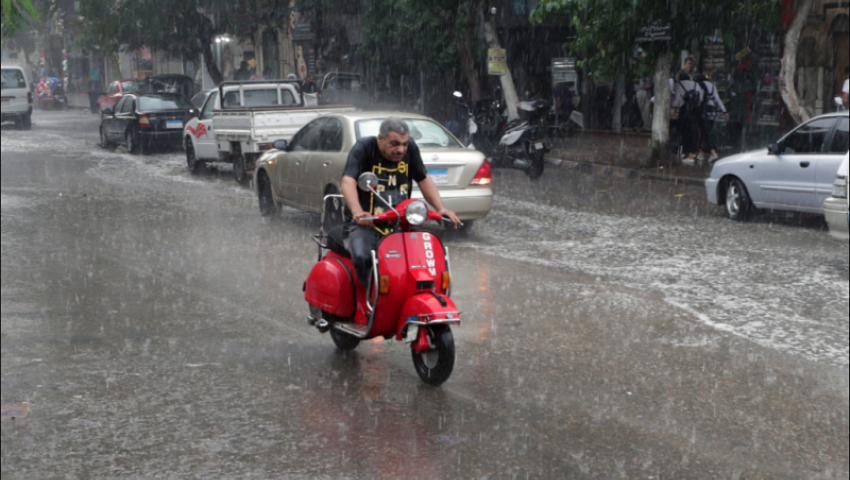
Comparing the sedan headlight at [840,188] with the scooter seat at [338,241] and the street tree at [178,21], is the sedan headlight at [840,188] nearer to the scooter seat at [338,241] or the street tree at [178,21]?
the scooter seat at [338,241]

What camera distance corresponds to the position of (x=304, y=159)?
12.0m

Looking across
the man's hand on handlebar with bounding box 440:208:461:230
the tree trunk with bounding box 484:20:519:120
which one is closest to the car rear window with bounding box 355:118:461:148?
the man's hand on handlebar with bounding box 440:208:461:230

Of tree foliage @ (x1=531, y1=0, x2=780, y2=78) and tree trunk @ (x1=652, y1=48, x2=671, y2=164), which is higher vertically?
tree foliage @ (x1=531, y1=0, x2=780, y2=78)

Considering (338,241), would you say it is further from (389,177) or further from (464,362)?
(464,362)

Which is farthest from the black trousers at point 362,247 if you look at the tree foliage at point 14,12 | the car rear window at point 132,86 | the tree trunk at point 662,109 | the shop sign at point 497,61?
the car rear window at point 132,86

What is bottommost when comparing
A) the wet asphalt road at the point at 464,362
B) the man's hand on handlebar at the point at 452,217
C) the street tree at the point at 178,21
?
the wet asphalt road at the point at 464,362

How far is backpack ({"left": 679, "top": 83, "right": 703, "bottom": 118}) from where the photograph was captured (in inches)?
736

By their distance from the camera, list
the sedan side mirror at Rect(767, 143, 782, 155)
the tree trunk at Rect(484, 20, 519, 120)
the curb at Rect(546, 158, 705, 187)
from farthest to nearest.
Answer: the tree trunk at Rect(484, 20, 519, 120)
the curb at Rect(546, 158, 705, 187)
the sedan side mirror at Rect(767, 143, 782, 155)

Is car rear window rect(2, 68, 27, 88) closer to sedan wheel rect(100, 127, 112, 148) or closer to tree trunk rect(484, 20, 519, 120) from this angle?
sedan wheel rect(100, 127, 112, 148)

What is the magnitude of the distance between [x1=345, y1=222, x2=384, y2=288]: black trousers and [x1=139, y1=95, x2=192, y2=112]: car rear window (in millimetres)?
18842

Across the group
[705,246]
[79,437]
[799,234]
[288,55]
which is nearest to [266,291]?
[79,437]

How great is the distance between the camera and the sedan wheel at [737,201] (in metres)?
12.6

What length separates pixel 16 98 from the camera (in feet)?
109

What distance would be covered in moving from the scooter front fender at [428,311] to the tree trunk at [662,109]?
1352 cm
